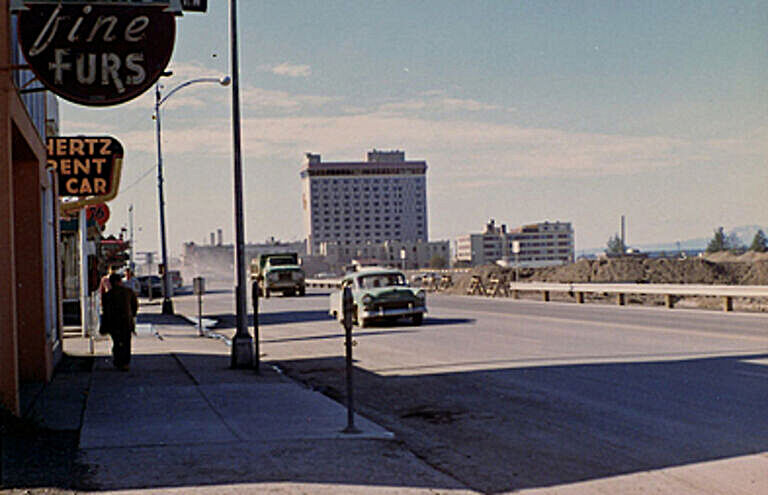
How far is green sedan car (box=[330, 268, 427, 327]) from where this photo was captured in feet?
81.3

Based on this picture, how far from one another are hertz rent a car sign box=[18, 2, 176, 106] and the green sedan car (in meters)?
13.9

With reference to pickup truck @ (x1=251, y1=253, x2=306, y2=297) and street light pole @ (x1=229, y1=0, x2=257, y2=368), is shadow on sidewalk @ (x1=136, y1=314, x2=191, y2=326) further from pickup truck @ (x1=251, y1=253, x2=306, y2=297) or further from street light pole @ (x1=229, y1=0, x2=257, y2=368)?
pickup truck @ (x1=251, y1=253, x2=306, y2=297)

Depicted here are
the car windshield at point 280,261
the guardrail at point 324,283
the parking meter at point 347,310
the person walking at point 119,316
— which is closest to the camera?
the parking meter at point 347,310

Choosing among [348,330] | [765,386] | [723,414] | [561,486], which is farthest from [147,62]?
[765,386]

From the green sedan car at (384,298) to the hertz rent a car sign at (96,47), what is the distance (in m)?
13.9

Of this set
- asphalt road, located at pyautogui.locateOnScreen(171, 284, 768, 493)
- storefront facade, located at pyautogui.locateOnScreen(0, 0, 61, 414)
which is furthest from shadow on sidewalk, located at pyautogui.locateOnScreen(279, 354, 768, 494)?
storefront facade, located at pyautogui.locateOnScreen(0, 0, 61, 414)

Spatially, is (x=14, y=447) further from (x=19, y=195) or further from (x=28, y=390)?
(x=19, y=195)

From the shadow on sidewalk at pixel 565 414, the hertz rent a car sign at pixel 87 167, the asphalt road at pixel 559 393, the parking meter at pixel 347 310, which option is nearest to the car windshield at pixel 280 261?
the hertz rent a car sign at pixel 87 167

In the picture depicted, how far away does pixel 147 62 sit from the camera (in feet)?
35.1

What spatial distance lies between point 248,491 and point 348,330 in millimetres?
2817

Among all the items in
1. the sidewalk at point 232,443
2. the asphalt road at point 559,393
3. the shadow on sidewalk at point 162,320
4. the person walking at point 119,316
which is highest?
the person walking at point 119,316

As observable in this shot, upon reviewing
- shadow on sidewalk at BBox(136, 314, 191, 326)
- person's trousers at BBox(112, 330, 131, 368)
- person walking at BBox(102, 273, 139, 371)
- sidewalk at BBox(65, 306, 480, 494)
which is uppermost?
person walking at BBox(102, 273, 139, 371)

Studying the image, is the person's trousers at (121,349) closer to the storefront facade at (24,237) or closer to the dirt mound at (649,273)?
the storefront facade at (24,237)

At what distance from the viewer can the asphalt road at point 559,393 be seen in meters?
8.04
